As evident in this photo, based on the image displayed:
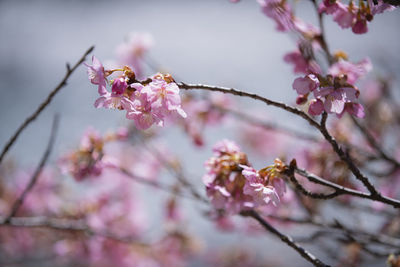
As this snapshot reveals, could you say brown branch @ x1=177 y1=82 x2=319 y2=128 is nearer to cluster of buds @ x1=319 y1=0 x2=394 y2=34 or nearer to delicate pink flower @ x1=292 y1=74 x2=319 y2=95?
delicate pink flower @ x1=292 y1=74 x2=319 y2=95

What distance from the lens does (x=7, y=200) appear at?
10.1 feet

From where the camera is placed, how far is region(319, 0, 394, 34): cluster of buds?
0.95 meters

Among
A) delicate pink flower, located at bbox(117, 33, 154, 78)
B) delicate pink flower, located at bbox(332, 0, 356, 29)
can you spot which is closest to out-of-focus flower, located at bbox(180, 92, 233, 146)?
delicate pink flower, located at bbox(117, 33, 154, 78)

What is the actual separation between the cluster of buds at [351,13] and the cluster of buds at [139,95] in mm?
540

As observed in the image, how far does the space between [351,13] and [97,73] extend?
75 centimetres

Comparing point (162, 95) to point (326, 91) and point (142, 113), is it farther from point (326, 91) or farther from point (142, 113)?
point (326, 91)

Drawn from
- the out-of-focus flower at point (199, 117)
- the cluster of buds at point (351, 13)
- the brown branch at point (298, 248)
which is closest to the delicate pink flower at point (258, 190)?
the brown branch at point (298, 248)

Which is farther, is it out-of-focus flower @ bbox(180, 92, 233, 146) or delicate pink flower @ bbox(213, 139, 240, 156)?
out-of-focus flower @ bbox(180, 92, 233, 146)

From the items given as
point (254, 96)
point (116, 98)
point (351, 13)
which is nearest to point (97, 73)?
point (116, 98)

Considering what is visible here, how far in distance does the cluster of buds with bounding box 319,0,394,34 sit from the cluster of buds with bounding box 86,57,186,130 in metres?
0.54

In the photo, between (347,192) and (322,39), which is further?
(322,39)

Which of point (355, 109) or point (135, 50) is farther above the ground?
point (135, 50)

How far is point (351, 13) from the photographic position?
965 mm

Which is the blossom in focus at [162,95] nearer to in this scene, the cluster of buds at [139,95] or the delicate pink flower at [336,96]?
the cluster of buds at [139,95]
